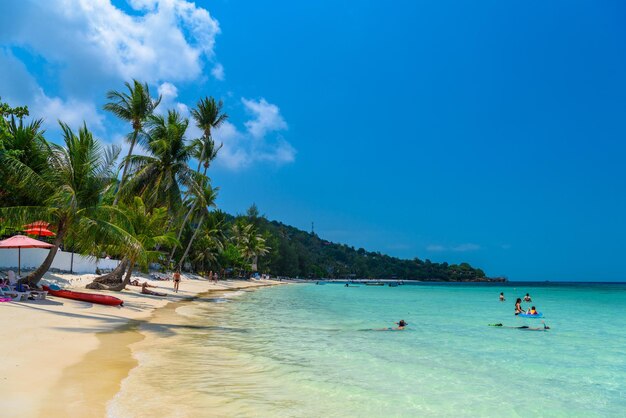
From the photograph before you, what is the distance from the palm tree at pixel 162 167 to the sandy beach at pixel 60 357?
14.5 meters

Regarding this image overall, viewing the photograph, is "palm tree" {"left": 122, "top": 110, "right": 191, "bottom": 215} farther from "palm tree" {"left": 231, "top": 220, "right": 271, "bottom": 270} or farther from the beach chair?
"palm tree" {"left": 231, "top": 220, "right": 271, "bottom": 270}

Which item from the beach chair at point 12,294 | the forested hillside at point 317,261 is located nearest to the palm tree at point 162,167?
the beach chair at point 12,294

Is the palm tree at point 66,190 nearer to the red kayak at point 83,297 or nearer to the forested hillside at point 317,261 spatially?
the red kayak at point 83,297

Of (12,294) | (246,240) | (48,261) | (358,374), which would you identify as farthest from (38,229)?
(246,240)

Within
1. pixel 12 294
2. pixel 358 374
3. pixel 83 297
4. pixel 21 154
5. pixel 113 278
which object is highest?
pixel 21 154

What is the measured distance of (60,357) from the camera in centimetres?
790

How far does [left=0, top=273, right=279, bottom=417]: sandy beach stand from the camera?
17.7ft

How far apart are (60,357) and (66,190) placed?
947 cm

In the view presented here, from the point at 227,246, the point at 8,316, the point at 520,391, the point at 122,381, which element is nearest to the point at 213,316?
the point at 8,316

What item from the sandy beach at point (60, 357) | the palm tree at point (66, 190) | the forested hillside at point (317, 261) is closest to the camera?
the sandy beach at point (60, 357)

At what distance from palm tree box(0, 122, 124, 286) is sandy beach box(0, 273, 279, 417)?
2.90 metres

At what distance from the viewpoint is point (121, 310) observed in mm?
16422

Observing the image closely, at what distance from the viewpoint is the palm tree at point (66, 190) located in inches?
610

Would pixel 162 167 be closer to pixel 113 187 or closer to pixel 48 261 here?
pixel 113 187
